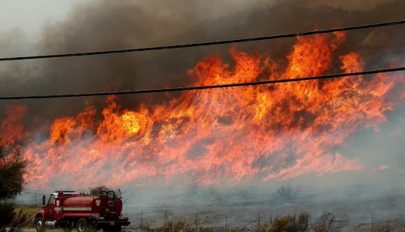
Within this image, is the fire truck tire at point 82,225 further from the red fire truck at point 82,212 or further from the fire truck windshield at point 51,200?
the fire truck windshield at point 51,200

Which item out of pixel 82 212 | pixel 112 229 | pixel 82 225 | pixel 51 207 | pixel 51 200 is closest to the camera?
pixel 82 225

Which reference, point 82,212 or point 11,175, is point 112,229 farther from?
point 11,175

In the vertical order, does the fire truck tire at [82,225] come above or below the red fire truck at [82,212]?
below

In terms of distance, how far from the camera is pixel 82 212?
3066cm

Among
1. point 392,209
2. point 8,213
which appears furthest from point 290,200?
point 8,213

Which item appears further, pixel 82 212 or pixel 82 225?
pixel 82 212

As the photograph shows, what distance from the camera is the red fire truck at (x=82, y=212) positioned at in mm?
30422

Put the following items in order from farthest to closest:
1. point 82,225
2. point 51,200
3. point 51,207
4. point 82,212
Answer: point 51,200 < point 51,207 < point 82,212 < point 82,225

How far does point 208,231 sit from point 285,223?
5.21 m

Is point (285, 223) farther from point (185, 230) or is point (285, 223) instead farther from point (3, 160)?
point (3, 160)

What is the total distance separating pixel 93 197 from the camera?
3083 centimetres

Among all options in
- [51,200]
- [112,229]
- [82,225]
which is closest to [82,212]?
[82,225]

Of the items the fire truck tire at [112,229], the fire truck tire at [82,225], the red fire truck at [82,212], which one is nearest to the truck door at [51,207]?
the red fire truck at [82,212]

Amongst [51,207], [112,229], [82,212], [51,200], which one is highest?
[51,200]
